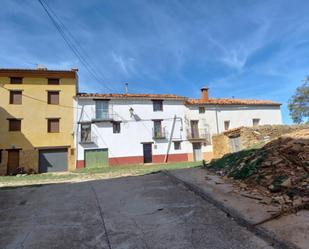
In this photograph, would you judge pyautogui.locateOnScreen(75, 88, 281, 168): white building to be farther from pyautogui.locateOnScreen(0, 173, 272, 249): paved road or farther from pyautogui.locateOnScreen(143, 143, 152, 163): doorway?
pyautogui.locateOnScreen(0, 173, 272, 249): paved road

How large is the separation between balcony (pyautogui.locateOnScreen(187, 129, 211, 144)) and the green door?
29.9 ft

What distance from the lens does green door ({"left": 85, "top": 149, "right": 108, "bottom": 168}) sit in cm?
2369

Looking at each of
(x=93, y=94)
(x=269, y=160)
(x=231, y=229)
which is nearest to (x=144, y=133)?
(x=93, y=94)

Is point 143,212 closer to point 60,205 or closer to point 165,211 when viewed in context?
point 165,211

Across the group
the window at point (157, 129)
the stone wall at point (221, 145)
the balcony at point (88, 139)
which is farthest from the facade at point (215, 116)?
the balcony at point (88, 139)

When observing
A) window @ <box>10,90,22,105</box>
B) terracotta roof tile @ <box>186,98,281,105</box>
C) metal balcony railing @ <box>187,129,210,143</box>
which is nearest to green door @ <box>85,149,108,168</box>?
window @ <box>10,90,22,105</box>

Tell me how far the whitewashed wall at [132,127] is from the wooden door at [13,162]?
551 centimetres

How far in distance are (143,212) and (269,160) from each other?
3.33 m

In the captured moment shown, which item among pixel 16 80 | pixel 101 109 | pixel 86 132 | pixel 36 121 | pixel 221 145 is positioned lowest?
pixel 221 145

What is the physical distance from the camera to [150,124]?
25984 mm

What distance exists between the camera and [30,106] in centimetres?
2359

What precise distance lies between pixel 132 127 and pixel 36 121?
30.5 feet

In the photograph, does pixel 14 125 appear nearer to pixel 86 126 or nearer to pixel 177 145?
pixel 86 126

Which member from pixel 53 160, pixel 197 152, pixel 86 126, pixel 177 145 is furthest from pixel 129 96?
pixel 53 160
